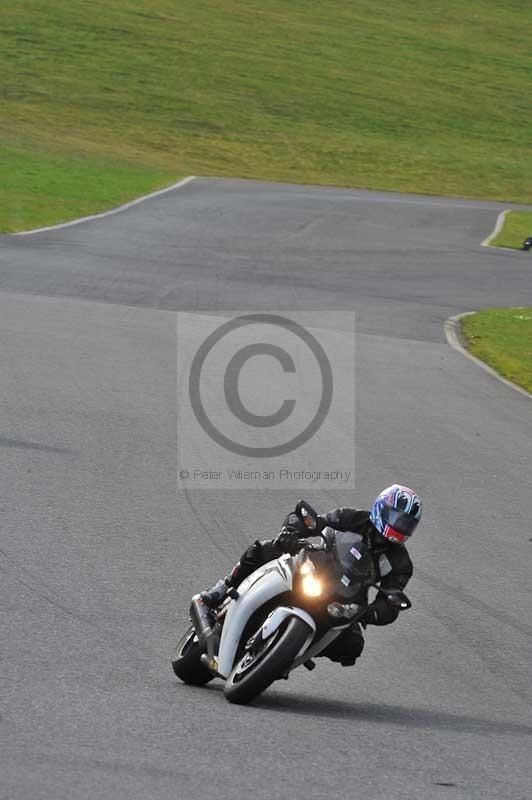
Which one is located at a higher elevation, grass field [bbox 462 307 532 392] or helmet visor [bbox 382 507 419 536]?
grass field [bbox 462 307 532 392]

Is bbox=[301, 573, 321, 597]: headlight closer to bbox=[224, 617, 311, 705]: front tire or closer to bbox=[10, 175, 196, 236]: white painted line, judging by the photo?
bbox=[224, 617, 311, 705]: front tire

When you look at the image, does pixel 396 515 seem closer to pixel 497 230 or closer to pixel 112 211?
pixel 112 211

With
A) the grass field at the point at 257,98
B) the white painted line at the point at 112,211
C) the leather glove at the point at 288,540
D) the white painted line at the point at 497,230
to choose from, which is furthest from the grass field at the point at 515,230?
the leather glove at the point at 288,540

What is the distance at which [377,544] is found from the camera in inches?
286

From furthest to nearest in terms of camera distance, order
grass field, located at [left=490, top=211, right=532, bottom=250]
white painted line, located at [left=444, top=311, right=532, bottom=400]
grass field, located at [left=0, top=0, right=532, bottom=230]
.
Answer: grass field, located at [left=0, top=0, right=532, bottom=230] < grass field, located at [left=490, top=211, right=532, bottom=250] < white painted line, located at [left=444, top=311, right=532, bottom=400]

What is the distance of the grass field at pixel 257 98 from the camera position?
53.9 metres

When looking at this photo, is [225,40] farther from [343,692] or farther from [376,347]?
[343,692]

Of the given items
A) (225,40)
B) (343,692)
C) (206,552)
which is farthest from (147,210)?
(225,40)

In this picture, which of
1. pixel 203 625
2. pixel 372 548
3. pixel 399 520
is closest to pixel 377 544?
pixel 372 548

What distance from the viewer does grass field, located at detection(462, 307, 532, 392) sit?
1903cm

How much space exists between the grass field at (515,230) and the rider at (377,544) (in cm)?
3069

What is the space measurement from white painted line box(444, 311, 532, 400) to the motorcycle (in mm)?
10567

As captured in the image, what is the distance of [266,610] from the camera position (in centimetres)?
714

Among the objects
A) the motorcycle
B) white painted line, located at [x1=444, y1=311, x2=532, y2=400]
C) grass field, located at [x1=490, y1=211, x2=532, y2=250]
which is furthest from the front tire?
grass field, located at [x1=490, y1=211, x2=532, y2=250]
